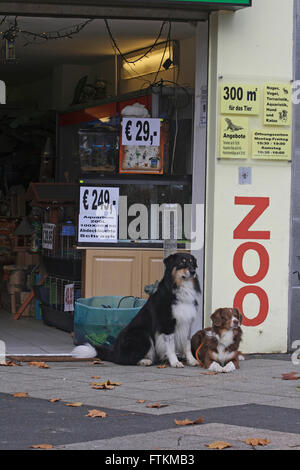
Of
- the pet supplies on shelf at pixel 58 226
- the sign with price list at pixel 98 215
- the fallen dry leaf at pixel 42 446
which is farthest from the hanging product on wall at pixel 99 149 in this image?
the fallen dry leaf at pixel 42 446

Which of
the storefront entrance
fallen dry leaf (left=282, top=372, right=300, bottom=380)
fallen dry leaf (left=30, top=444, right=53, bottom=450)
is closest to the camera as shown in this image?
fallen dry leaf (left=30, top=444, right=53, bottom=450)

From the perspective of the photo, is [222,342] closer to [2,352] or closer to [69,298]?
[2,352]

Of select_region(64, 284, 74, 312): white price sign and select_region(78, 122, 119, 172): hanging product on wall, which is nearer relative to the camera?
select_region(78, 122, 119, 172): hanging product on wall

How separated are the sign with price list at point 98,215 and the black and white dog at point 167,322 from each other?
156 centimetres

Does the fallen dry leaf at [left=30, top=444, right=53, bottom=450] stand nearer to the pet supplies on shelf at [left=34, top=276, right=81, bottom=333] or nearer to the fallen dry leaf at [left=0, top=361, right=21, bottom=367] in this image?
the fallen dry leaf at [left=0, top=361, right=21, bottom=367]

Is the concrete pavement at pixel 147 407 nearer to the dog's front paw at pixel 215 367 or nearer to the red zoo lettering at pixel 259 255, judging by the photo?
the dog's front paw at pixel 215 367

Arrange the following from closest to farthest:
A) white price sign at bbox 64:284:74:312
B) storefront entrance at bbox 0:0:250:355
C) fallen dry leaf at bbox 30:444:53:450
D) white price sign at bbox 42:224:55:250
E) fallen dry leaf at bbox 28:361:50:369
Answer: fallen dry leaf at bbox 30:444:53:450
fallen dry leaf at bbox 28:361:50:369
storefront entrance at bbox 0:0:250:355
white price sign at bbox 64:284:74:312
white price sign at bbox 42:224:55:250

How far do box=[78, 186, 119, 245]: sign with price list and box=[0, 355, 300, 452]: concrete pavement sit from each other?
1.75m

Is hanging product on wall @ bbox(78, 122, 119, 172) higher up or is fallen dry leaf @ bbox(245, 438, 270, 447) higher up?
hanging product on wall @ bbox(78, 122, 119, 172)

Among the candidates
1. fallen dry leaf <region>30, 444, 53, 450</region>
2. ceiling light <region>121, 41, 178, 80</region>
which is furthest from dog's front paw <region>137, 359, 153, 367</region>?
ceiling light <region>121, 41, 178, 80</region>

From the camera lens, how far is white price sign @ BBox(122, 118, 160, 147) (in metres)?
11.0

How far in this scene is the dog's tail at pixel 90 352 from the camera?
9.49m

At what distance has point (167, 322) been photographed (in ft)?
30.1

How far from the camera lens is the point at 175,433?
19.6 feet
